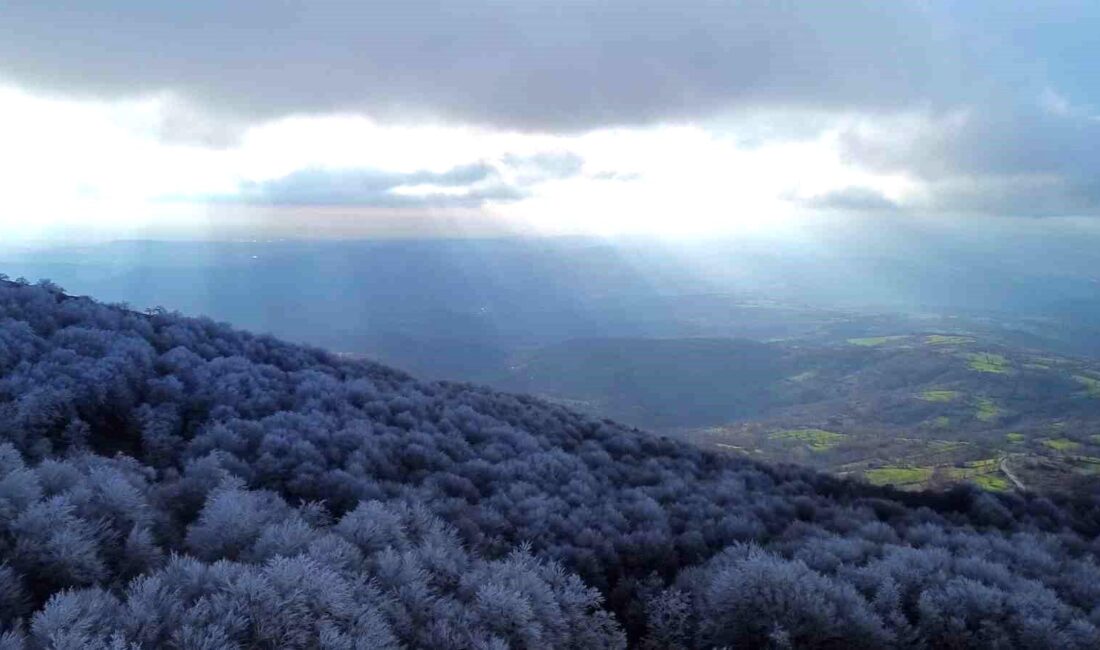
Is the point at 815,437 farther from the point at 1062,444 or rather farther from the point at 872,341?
the point at 872,341

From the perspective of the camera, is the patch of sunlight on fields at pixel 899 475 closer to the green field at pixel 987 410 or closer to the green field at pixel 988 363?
the green field at pixel 987 410

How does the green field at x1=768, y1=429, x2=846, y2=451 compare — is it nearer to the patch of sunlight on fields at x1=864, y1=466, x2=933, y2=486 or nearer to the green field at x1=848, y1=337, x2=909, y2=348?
the patch of sunlight on fields at x1=864, y1=466, x2=933, y2=486

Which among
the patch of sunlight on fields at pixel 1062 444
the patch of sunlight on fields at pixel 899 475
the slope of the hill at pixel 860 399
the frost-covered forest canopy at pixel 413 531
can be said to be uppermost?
the frost-covered forest canopy at pixel 413 531

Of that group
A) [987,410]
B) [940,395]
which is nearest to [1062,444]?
[987,410]

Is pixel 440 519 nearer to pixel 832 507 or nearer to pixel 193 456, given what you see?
pixel 193 456

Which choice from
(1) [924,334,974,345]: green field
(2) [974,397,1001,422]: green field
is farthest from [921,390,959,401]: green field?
(1) [924,334,974,345]: green field

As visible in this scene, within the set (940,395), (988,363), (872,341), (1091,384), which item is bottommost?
(940,395)

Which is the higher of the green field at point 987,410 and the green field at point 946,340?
the green field at point 946,340

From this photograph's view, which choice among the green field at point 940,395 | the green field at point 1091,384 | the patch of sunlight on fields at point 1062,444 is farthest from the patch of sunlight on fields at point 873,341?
the patch of sunlight on fields at point 1062,444
